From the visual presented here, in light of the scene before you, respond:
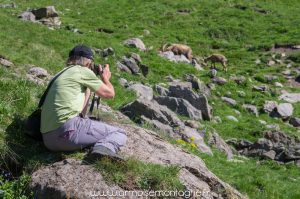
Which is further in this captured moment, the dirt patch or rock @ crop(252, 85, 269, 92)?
the dirt patch

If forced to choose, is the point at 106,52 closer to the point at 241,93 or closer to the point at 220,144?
the point at 241,93

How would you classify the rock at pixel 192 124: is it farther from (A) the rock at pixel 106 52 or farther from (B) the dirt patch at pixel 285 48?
(B) the dirt patch at pixel 285 48

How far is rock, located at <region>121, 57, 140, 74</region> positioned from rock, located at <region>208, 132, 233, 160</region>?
19.6 feet

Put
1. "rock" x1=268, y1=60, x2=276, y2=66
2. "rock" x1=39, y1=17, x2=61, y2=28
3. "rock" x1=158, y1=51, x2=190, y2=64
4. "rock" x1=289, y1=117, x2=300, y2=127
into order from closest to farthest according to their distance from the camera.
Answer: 1. "rock" x1=289, y1=117, x2=300, y2=127
2. "rock" x1=158, y1=51, x2=190, y2=64
3. "rock" x1=39, y1=17, x2=61, y2=28
4. "rock" x1=268, y1=60, x2=276, y2=66

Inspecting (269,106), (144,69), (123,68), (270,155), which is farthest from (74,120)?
(269,106)

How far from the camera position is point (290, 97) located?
24.1 metres

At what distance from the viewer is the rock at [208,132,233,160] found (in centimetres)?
1581

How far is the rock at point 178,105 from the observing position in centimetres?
1764

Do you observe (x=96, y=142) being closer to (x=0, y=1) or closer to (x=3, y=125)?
(x=3, y=125)

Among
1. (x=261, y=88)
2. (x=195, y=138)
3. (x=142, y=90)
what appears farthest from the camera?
(x=261, y=88)

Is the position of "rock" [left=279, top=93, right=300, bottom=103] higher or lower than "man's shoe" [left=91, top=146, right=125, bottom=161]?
lower

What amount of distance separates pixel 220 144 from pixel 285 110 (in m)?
6.68

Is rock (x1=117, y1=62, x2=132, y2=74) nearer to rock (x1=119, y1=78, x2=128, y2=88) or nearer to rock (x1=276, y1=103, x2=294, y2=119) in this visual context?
rock (x1=119, y1=78, x2=128, y2=88)

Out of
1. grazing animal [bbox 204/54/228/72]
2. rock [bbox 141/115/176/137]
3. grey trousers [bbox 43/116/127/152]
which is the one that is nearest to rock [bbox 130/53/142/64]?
grazing animal [bbox 204/54/228/72]
